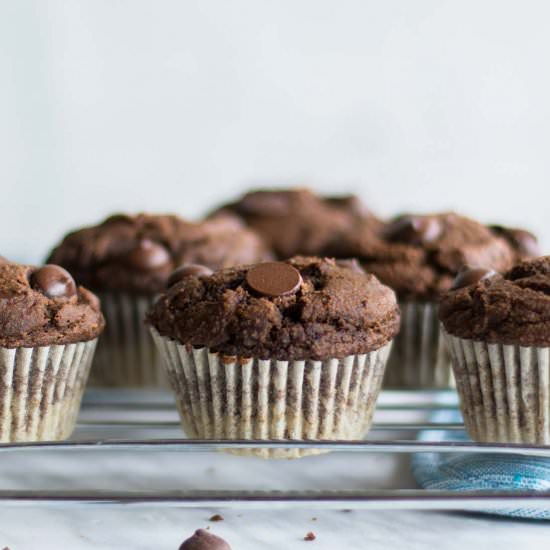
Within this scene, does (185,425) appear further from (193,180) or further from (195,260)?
(193,180)

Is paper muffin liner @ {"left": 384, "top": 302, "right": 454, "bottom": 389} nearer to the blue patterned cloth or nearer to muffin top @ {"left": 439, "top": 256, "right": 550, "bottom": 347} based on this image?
muffin top @ {"left": 439, "top": 256, "right": 550, "bottom": 347}

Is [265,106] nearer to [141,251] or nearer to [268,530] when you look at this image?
[141,251]

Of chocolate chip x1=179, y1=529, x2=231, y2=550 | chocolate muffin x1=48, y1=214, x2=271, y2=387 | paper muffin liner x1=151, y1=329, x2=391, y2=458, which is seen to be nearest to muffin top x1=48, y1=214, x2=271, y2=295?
chocolate muffin x1=48, y1=214, x2=271, y2=387

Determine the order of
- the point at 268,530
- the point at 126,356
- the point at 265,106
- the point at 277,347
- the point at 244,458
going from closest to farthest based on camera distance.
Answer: the point at 268,530
the point at 277,347
the point at 244,458
the point at 126,356
the point at 265,106

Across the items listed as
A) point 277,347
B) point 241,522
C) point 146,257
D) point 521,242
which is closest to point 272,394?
point 277,347

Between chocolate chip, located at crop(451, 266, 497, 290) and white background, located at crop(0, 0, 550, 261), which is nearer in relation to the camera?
chocolate chip, located at crop(451, 266, 497, 290)

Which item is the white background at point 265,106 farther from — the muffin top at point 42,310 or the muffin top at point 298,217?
the muffin top at point 42,310

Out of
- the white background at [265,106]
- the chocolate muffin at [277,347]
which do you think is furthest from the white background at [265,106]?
the chocolate muffin at [277,347]
